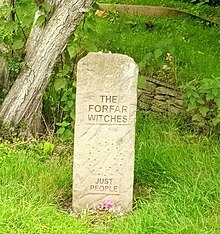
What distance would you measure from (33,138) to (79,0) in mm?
1246

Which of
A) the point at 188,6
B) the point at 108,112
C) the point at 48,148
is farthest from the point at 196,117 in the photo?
the point at 188,6

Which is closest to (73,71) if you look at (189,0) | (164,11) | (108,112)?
(108,112)

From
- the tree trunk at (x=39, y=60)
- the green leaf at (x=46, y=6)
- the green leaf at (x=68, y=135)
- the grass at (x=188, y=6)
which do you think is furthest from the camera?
the grass at (x=188, y=6)

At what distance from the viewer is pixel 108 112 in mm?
4988

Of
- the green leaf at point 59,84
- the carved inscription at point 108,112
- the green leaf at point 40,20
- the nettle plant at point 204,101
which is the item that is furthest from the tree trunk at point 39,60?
the nettle plant at point 204,101

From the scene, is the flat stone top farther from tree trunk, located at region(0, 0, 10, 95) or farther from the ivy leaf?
tree trunk, located at region(0, 0, 10, 95)

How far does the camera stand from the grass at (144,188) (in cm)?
470

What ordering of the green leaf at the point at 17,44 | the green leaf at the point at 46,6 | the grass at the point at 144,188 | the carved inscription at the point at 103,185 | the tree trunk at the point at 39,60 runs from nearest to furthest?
the grass at the point at 144,188
the carved inscription at the point at 103,185
the tree trunk at the point at 39,60
the green leaf at the point at 46,6
the green leaf at the point at 17,44

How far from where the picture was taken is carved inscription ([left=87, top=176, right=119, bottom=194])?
5.07m

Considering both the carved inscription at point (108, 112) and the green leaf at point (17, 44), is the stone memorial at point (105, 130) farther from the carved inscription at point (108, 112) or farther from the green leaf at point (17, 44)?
the green leaf at point (17, 44)

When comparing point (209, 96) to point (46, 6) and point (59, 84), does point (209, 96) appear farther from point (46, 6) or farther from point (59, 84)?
point (46, 6)

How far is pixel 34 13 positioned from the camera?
6.37 meters

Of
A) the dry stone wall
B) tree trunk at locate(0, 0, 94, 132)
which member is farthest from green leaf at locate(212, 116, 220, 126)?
tree trunk at locate(0, 0, 94, 132)

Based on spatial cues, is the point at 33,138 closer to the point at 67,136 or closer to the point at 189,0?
the point at 67,136
